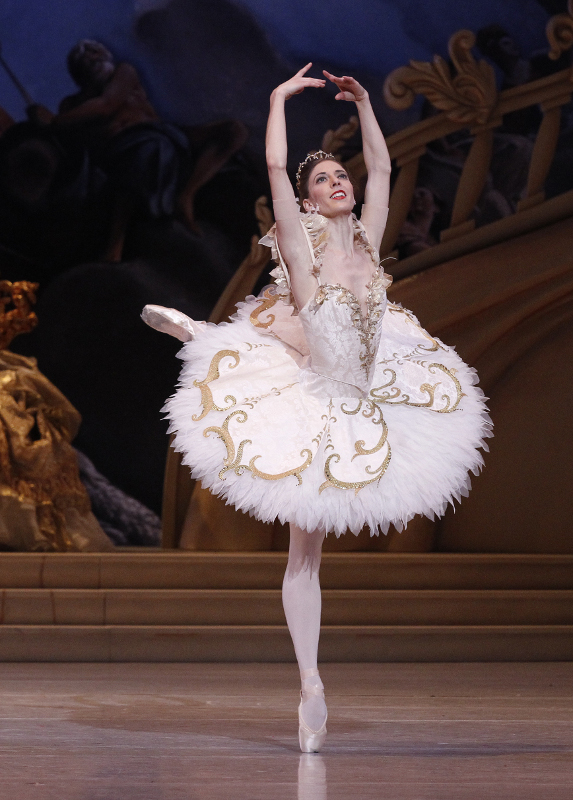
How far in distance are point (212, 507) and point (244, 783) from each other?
3.42 m

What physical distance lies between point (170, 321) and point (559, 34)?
13.5 feet

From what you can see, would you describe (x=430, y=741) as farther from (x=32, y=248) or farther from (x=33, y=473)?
(x=32, y=248)

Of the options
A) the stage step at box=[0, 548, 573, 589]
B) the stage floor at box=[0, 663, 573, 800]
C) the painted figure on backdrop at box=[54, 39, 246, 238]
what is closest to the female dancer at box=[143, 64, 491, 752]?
the stage floor at box=[0, 663, 573, 800]

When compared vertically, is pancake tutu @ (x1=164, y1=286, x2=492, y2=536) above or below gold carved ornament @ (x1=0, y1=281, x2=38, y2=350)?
below

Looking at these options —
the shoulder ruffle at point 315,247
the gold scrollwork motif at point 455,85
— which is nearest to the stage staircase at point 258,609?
the shoulder ruffle at point 315,247

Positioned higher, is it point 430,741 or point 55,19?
point 55,19

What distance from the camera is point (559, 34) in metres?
5.74

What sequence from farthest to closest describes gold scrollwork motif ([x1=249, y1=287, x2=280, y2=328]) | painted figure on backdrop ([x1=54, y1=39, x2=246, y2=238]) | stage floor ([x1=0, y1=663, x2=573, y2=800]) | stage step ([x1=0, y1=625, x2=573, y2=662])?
painted figure on backdrop ([x1=54, y1=39, x2=246, y2=238]) < stage step ([x1=0, y1=625, x2=573, y2=662]) < gold scrollwork motif ([x1=249, y1=287, x2=280, y2=328]) < stage floor ([x1=0, y1=663, x2=573, y2=800])

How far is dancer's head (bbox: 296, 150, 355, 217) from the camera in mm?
2650

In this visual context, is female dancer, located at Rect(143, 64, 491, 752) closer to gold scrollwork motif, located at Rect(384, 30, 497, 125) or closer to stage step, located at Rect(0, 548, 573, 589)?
stage step, located at Rect(0, 548, 573, 589)

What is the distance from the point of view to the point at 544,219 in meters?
5.63

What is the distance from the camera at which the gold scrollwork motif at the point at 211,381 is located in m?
2.48

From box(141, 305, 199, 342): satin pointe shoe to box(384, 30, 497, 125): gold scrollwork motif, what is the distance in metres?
3.53

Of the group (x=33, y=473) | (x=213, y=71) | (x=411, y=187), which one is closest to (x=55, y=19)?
(x=213, y=71)
